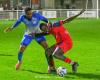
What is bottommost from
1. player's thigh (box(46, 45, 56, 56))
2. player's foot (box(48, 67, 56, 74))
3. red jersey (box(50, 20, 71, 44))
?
player's foot (box(48, 67, 56, 74))

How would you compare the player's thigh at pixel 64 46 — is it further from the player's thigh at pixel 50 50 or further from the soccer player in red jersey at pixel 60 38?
the player's thigh at pixel 50 50

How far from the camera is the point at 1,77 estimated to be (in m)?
12.2

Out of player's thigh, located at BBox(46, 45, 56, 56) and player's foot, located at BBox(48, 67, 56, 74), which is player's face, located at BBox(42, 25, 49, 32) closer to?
player's thigh, located at BBox(46, 45, 56, 56)

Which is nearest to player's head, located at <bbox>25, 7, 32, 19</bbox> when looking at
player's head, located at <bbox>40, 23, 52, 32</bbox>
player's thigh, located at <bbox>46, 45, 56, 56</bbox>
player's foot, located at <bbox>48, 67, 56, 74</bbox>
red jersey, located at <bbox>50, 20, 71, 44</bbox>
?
player's head, located at <bbox>40, 23, 52, 32</bbox>

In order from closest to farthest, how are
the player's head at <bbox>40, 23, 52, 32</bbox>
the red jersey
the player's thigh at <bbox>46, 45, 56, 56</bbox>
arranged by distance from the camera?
the player's head at <bbox>40, 23, 52, 32</bbox> < the red jersey < the player's thigh at <bbox>46, 45, 56, 56</bbox>

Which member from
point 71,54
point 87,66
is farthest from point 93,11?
point 87,66

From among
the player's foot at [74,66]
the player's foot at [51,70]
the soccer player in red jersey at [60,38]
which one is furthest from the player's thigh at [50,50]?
the player's foot at [74,66]

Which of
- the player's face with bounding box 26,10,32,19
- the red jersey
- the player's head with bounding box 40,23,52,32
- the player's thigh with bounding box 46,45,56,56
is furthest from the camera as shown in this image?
the player's face with bounding box 26,10,32,19

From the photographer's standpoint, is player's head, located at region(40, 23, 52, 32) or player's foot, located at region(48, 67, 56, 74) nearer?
player's head, located at region(40, 23, 52, 32)

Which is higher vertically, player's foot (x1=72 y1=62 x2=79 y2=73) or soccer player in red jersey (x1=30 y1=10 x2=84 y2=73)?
soccer player in red jersey (x1=30 y1=10 x2=84 y2=73)

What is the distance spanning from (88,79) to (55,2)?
2091 inches

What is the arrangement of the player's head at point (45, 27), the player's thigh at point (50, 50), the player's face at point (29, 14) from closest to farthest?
the player's head at point (45, 27), the player's thigh at point (50, 50), the player's face at point (29, 14)

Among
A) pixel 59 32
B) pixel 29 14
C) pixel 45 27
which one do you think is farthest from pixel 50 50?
pixel 29 14

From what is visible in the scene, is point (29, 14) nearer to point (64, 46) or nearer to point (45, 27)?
point (45, 27)
